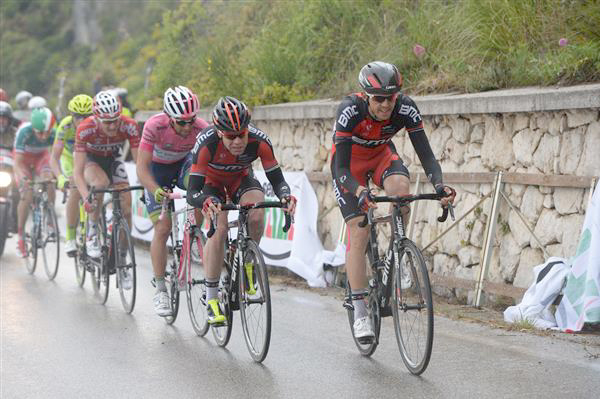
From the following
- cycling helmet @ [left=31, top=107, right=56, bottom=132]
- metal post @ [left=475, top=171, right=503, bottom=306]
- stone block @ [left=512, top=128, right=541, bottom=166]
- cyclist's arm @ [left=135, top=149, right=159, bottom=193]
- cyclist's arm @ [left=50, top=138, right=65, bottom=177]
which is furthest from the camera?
cycling helmet @ [left=31, top=107, right=56, bottom=132]

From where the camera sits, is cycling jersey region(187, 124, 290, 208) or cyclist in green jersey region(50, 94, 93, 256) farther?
cyclist in green jersey region(50, 94, 93, 256)

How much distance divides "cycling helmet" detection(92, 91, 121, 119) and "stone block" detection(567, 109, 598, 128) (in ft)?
14.8

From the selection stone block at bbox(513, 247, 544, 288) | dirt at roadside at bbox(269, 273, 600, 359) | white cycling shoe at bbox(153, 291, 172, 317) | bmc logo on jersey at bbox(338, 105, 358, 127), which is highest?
Result: bmc logo on jersey at bbox(338, 105, 358, 127)

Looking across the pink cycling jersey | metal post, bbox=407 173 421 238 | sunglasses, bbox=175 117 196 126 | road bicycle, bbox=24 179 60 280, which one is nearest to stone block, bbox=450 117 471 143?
metal post, bbox=407 173 421 238

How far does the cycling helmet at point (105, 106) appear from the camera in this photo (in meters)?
10.2

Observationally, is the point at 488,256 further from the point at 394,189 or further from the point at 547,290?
the point at 394,189

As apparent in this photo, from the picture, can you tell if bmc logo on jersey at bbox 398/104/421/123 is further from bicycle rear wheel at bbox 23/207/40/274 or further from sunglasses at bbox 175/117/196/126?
bicycle rear wheel at bbox 23/207/40/274

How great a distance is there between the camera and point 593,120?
341 inches

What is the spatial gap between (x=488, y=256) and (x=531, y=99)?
1.55m

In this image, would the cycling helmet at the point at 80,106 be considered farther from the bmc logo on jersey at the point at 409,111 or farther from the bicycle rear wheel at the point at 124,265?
the bmc logo on jersey at the point at 409,111

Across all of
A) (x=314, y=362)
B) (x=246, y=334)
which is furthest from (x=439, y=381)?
(x=246, y=334)

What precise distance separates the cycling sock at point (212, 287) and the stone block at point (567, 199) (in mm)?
3184

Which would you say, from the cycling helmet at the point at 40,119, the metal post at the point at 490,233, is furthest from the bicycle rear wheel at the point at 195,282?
the cycling helmet at the point at 40,119

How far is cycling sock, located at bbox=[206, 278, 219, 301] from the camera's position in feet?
26.3
